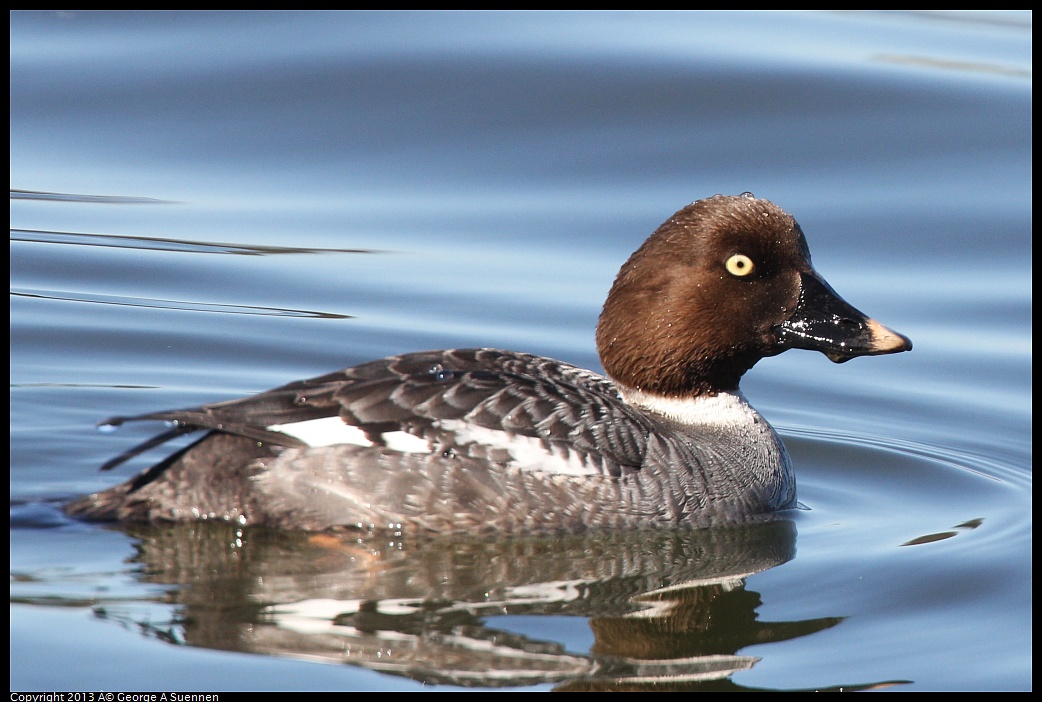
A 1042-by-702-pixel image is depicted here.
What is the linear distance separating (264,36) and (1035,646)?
9.65 meters

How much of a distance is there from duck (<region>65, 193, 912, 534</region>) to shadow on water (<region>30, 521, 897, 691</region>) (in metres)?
0.11

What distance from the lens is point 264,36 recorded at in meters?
13.2

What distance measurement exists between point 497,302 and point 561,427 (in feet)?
11.1

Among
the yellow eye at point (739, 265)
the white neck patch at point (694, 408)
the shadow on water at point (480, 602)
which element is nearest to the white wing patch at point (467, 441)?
the shadow on water at point (480, 602)

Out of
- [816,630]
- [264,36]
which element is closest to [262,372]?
[816,630]

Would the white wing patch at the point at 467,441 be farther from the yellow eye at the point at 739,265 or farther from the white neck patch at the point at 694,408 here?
the yellow eye at the point at 739,265

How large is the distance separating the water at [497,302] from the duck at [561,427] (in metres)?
0.16

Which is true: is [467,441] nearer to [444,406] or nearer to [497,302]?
[444,406]

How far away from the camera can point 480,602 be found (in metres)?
5.54

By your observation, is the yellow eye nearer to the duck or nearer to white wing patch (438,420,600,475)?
the duck

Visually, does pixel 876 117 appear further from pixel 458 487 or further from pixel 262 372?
pixel 458 487

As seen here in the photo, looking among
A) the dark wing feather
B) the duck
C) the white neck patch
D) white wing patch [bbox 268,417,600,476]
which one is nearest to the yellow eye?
the duck

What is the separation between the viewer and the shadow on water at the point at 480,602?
502cm

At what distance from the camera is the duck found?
5.98 meters
